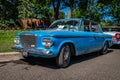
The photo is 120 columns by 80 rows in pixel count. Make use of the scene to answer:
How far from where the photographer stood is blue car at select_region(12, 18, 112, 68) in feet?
20.9

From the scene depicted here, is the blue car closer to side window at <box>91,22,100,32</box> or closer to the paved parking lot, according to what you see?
side window at <box>91,22,100,32</box>

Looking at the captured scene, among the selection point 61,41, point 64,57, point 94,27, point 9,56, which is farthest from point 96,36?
point 9,56

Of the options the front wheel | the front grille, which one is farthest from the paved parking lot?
the front grille

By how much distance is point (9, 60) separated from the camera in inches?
304

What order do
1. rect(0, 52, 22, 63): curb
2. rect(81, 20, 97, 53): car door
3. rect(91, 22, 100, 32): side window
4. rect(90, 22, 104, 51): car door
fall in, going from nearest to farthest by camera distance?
rect(0, 52, 22, 63): curb
rect(81, 20, 97, 53): car door
rect(90, 22, 104, 51): car door
rect(91, 22, 100, 32): side window

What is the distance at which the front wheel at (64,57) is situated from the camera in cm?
672

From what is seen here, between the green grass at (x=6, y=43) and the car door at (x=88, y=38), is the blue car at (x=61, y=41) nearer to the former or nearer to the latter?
the car door at (x=88, y=38)

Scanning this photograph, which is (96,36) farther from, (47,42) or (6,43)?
(6,43)

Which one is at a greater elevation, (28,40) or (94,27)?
(94,27)

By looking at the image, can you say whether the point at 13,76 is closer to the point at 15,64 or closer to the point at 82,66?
the point at 15,64

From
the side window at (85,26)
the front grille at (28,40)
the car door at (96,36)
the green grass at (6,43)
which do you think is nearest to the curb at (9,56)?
the green grass at (6,43)

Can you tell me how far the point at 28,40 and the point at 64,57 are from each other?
4.36 ft

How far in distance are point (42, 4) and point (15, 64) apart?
54.4 feet

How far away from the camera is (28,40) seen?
6.78m
